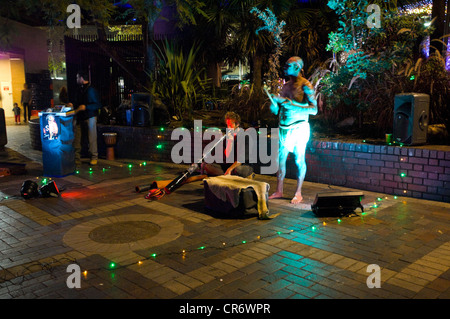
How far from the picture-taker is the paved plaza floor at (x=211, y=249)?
3898 millimetres

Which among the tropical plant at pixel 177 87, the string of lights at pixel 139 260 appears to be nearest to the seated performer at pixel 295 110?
the string of lights at pixel 139 260

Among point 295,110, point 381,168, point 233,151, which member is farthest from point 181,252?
point 381,168

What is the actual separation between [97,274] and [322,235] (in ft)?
9.04

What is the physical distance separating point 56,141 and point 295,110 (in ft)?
16.8

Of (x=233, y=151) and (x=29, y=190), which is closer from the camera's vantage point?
(x=233, y=151)

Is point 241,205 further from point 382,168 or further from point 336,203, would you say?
point 382,168

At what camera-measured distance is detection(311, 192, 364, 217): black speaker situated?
590 cm

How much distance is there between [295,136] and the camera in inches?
262

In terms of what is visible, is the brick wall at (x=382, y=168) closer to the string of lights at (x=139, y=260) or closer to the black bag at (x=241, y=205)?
the string of lights at (x=139, y=260)

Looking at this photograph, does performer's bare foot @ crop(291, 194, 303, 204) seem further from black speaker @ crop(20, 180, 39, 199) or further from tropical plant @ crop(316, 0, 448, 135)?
black speaker @ crop(20, 180, 39, 199)

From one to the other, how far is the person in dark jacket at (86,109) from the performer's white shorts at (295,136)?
5.04 m

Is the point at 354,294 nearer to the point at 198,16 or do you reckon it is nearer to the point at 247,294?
the point at 247,294

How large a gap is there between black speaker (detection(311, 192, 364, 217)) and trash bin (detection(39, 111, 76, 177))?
5459mm

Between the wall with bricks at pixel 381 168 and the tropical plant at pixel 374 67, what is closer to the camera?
the wall with bricks at pixel 381 168
